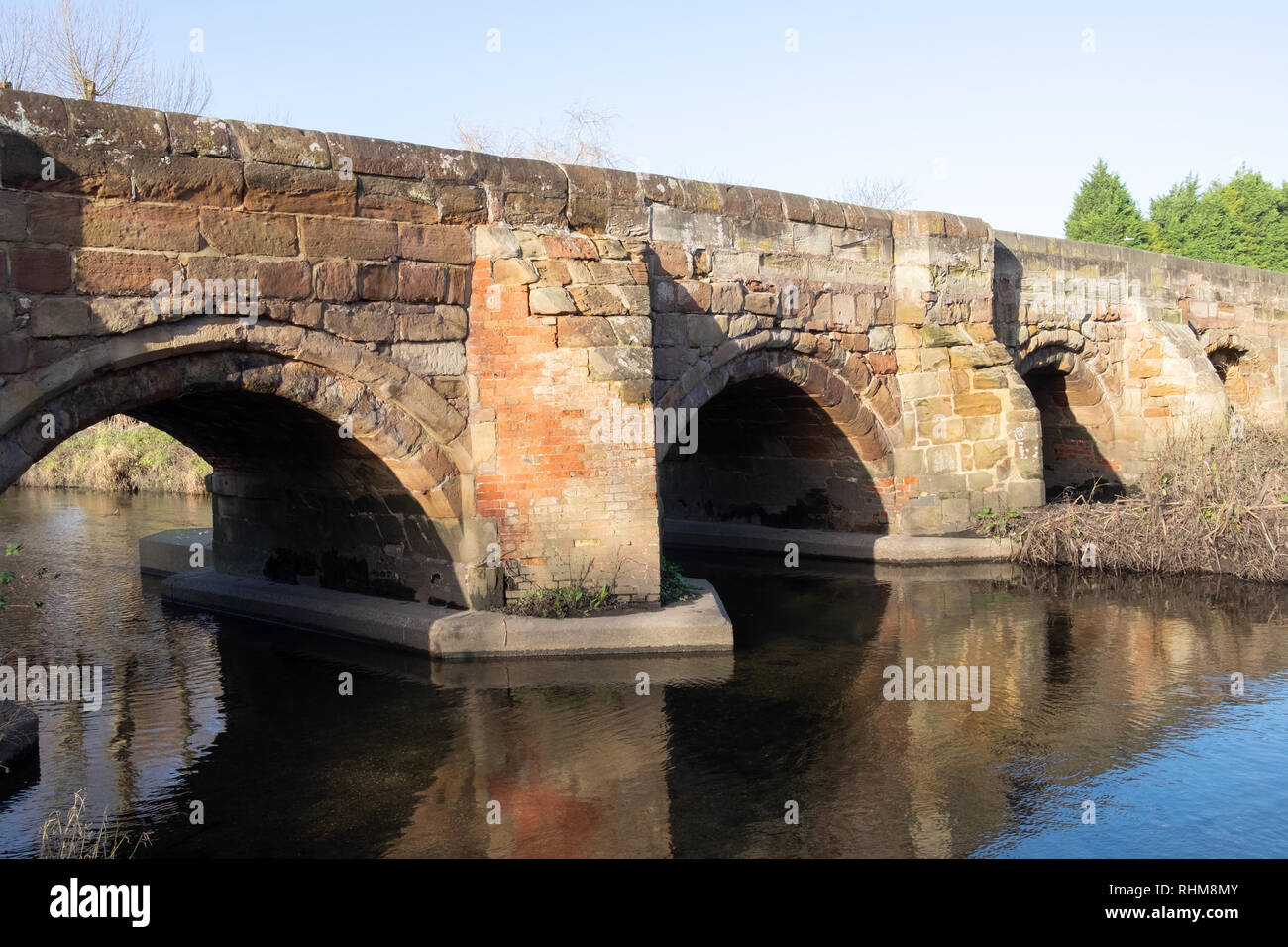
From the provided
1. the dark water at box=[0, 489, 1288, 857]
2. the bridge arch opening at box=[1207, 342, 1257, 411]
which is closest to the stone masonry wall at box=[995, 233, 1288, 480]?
the bridge arch opening at box=[1207, 342, 1257, 411]

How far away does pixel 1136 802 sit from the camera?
5.07 metres

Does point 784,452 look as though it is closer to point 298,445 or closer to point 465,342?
point 465,342

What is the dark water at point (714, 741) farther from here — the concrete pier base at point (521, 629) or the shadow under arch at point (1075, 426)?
the shadow under arch at point (1075, 426)

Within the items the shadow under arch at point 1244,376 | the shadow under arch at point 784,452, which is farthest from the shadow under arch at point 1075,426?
the shadow under arch at point 1244,376

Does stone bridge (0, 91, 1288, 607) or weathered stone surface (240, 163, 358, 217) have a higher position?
weathered stone surface (240, 163, 358, 217)

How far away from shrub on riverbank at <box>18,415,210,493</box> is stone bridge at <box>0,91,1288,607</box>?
37.2ft

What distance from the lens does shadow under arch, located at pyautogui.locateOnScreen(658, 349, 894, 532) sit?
36.8 feet

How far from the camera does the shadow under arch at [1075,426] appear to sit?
15195 millimetres

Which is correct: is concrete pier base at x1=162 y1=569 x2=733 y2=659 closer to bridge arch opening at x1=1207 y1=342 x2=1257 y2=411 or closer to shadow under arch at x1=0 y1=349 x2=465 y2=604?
shadow under arch at x1=0 y1=349 x2=465 y2=604

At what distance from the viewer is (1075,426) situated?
51.4 ft

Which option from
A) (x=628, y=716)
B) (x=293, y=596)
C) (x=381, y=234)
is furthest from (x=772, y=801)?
(x=293, y=596)
